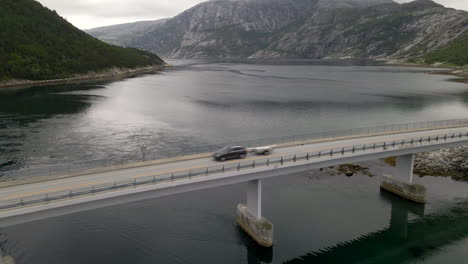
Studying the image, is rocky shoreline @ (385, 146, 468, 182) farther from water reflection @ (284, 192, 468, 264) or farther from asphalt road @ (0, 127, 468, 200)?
asphalt road @ (0, 127, 468, 200)

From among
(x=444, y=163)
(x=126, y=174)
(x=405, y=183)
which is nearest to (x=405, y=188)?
(x=405, y=183)

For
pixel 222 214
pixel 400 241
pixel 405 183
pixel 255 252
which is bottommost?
pixel 400 241

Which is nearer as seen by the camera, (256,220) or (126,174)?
(126,174)

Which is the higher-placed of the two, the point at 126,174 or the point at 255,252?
the point at 126,174

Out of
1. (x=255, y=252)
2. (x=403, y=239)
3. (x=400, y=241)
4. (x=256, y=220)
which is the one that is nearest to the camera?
(x=255, y=252)

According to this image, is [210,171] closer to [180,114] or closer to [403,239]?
[403,239]

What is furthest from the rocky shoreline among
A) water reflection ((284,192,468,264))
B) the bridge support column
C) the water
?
the bridge support column
